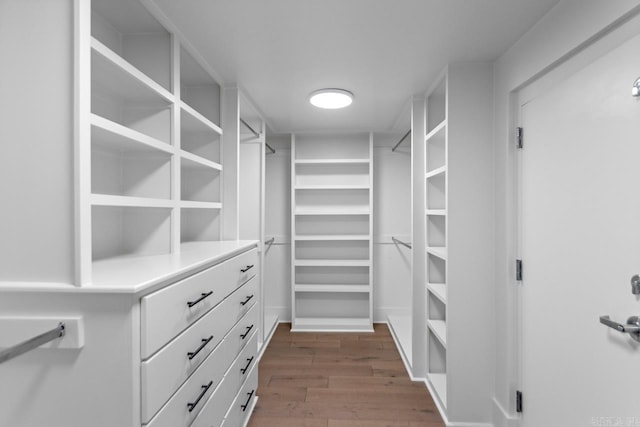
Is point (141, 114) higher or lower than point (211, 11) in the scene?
lower

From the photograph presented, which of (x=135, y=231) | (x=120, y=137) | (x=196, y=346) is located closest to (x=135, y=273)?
(x=196, y=346)

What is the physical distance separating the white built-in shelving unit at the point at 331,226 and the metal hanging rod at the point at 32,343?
3073 millimetres

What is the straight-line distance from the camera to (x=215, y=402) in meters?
1.54

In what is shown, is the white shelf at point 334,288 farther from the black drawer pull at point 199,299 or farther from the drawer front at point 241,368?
the black drawer pull at point 199,299

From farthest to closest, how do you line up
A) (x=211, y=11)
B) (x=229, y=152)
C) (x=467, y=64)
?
(x=229, y=152) < (x=467, y=64) < (x=211, y=11)

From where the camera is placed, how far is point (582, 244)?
4.62ft

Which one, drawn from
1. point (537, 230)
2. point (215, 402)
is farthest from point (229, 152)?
point (537, 230)

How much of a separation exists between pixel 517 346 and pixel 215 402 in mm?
1681

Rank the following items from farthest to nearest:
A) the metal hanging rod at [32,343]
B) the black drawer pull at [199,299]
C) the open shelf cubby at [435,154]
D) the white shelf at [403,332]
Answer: the white shelf at [403,332] < the open shelf cubby at [435,154] < the black drawer pull at [199,299] < the metal hanging rod at [32,343]

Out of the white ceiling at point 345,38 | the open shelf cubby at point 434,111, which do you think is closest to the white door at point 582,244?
the white ceiling at point 345,38

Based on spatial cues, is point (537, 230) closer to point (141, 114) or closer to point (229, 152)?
point (229, 152)

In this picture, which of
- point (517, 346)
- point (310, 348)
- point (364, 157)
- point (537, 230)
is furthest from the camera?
point (364, 157)

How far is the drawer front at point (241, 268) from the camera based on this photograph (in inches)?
69.7

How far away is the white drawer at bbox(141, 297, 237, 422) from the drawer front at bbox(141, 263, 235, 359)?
36mm
